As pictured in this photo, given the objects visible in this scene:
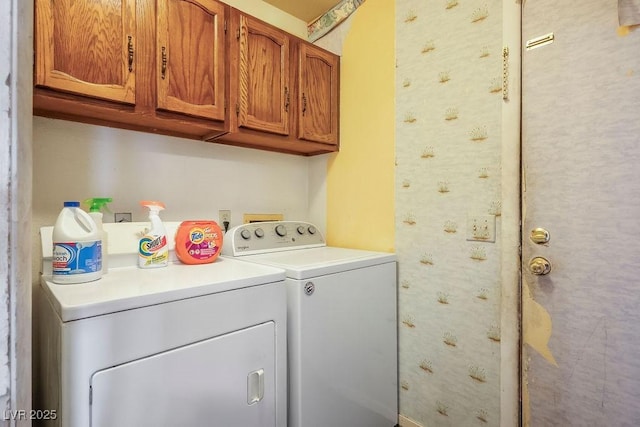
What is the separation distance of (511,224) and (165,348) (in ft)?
4.47

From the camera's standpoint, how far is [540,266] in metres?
1.20

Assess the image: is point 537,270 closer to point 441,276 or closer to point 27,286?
point 441,276

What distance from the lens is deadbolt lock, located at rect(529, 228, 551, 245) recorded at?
119 cm

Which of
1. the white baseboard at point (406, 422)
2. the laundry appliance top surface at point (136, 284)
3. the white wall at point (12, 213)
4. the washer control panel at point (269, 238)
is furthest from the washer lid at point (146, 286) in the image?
the white baseboard at point (406, 422)

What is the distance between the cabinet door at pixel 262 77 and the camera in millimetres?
1578

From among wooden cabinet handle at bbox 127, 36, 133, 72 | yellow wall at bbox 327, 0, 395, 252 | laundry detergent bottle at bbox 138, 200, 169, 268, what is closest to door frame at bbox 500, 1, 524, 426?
yellow wall at bbox 327, 0, 395, 252

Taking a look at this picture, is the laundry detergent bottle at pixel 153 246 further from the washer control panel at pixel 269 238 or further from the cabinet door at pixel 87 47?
the cabinet door at pixel 87 47

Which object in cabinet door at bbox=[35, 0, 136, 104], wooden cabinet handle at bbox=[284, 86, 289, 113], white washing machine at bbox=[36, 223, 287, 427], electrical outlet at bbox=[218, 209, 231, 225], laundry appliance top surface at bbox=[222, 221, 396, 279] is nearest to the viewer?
white washing machine at bbox=[36, 223, 287, 427]

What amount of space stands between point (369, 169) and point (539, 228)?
0.94 meters

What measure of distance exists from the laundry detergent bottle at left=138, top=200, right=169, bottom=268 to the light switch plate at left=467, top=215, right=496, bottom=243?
4.50 feet

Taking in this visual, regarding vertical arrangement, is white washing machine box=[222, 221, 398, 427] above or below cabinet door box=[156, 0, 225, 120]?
below

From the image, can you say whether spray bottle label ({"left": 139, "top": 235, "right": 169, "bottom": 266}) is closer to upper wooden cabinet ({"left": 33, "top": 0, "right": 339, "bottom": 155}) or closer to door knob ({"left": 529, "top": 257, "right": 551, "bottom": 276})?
upper wooden cabinet ({"left": 33, "top": 0, "right": 339, "bottom": 155})

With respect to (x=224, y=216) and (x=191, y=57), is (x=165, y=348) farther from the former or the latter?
(x=191, y=57)

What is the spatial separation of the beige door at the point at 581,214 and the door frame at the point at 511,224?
27mm
